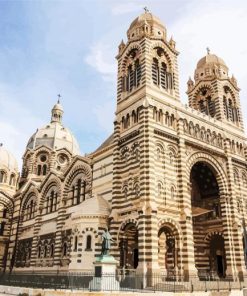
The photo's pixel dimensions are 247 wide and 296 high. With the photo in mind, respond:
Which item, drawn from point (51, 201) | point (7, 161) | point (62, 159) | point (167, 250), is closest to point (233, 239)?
point (167, 250)

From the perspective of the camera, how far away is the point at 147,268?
71.3 ft

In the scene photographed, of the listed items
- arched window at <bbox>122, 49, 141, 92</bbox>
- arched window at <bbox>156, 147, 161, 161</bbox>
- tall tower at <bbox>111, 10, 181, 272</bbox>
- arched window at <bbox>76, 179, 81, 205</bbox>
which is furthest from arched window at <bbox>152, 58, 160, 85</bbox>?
arched window at <bbox>76, 179, 81, 205</bbox>

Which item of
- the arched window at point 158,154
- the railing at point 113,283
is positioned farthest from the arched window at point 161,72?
the railing at point 113,283

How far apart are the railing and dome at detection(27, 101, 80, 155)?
103 feet

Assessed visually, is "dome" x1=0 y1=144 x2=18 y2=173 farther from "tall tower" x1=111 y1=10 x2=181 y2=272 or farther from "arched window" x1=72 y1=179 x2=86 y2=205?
"tall tower" x1=111 y1=10 x2=181 y2=272

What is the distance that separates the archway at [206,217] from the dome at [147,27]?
12719 mm

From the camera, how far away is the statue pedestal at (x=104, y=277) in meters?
17.0

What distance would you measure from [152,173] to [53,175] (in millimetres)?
17586

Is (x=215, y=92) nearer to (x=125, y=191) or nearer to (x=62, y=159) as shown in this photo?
(x=125, y=191)

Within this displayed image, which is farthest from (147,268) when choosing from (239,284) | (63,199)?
(63,199)

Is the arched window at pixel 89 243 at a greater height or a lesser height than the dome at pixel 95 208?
lesser

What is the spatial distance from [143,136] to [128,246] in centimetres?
863

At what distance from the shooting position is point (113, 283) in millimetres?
17281

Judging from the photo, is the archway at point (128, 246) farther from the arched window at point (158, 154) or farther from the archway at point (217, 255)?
the archway at point (217, 255)
